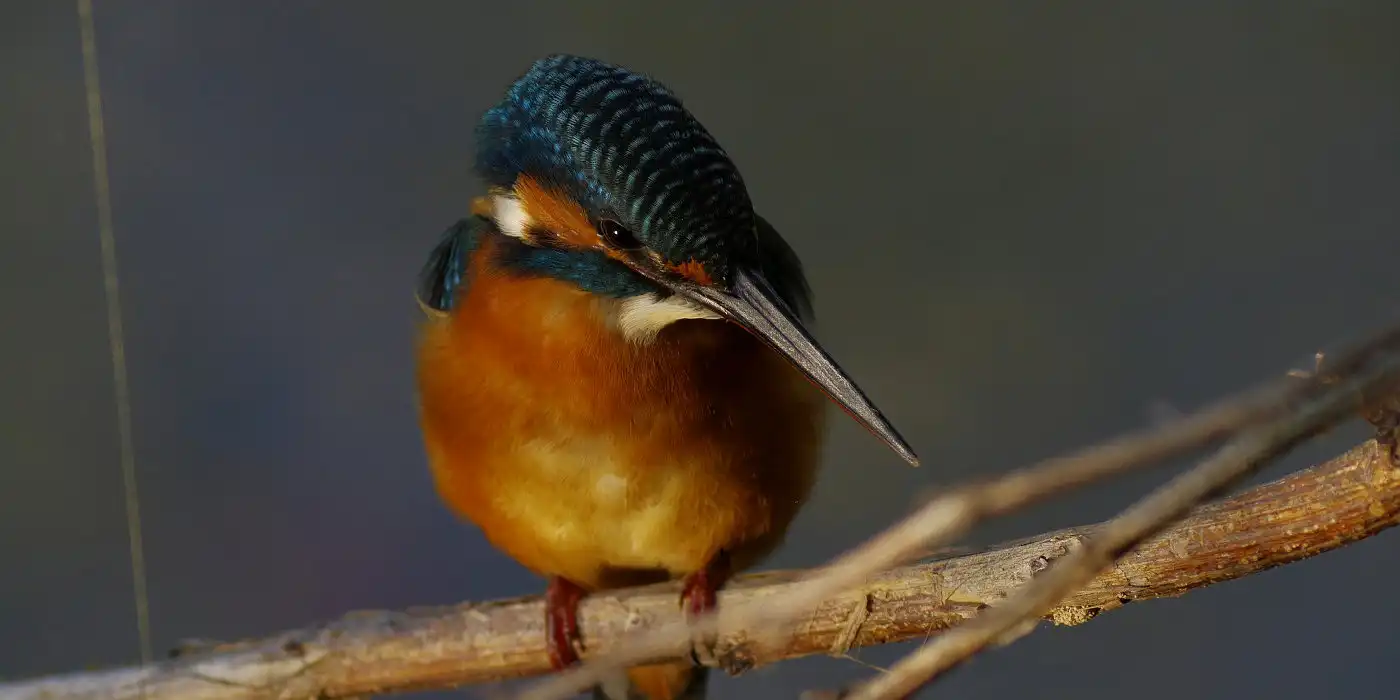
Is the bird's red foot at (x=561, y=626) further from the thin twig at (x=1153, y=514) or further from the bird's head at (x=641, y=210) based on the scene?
the thin twig at (x=1153, y=514)

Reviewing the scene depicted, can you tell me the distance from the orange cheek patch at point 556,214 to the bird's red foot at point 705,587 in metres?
0.37

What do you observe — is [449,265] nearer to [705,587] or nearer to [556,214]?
[556,214]

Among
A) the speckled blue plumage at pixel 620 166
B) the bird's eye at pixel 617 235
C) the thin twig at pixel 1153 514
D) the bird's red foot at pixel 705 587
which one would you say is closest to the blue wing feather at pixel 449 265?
the speckled blue plumage at pixel 620 166

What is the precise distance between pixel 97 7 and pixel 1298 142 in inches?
70.3

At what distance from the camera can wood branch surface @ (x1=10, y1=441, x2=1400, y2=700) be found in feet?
2.44

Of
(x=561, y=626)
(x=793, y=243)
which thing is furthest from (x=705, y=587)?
(x=793, y=243)

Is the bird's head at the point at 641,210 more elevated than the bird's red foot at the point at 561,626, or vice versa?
the bird's head at the point at 641,210

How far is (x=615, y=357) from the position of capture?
104 centimetres

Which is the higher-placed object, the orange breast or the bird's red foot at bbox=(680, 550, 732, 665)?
the orange breast

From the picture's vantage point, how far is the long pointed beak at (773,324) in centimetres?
93

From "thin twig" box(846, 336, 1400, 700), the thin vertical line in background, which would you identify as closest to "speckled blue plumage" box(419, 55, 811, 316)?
"thin twig" box(846, 336, 1400, 700)

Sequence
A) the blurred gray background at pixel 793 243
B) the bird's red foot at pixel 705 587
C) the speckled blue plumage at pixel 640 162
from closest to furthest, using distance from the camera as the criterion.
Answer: the speckled blue plumage at pixel 640 162 < the bird's red foot at pixel 705 587 < the blurred gray background at pixel 793 243

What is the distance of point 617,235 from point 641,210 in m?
0.04

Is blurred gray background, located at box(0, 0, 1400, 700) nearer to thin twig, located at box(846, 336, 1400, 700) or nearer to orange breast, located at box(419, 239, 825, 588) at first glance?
orange breast, located at box(419, 239, 825, 588)
